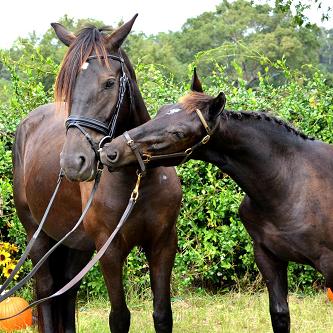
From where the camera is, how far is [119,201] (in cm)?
402

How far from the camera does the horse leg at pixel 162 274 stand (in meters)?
4.17

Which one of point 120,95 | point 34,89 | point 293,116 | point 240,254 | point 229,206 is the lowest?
point 240,254

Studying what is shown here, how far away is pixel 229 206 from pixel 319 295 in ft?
4.55

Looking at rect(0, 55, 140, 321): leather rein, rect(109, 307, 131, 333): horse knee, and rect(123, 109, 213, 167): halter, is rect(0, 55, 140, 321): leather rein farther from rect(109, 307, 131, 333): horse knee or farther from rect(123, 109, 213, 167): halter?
rect(109, 307, 131, 333): horse knee

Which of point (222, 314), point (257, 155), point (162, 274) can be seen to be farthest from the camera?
point (222, 314)

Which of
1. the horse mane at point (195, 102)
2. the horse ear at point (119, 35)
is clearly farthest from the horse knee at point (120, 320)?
the horse ear at point (119, 35)

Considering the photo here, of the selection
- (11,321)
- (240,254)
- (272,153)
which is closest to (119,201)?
(272,153)

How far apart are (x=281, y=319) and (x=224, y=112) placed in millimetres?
1459

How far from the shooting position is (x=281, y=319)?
412cm

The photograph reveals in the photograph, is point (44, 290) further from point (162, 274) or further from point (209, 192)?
point (209, 192)

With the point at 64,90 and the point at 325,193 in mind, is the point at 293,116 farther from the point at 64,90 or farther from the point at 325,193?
the point at 64,90

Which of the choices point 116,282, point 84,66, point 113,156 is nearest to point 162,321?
point 116,282

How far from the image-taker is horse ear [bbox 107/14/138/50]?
153 inches

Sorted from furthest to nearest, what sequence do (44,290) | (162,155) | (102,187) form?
(44,290)
(102,187)
(162,155)
